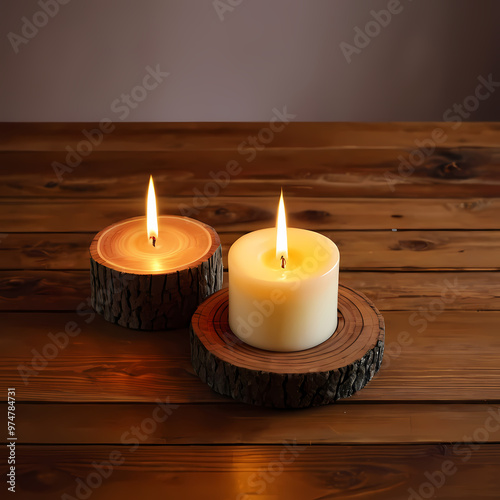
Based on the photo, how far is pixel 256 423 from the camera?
72 cm

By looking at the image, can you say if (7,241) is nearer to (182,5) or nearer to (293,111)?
(182,5)

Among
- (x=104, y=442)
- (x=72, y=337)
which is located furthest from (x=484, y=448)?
(x=72, y=337)

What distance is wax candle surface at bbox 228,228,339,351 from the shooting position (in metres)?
0.74

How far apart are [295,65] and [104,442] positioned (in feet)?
5.64

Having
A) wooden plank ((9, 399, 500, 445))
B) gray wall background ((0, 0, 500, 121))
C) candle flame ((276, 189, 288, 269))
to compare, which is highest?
gray wall background ((0, 0, 500, 121))

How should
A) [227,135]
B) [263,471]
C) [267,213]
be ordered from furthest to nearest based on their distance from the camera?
[227,135]
[267,213]
[263,471]

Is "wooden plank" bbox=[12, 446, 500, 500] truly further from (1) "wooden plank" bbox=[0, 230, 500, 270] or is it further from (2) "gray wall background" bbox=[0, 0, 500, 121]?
(2) "gray wall background" bbox=[0, 0, 500, 121]

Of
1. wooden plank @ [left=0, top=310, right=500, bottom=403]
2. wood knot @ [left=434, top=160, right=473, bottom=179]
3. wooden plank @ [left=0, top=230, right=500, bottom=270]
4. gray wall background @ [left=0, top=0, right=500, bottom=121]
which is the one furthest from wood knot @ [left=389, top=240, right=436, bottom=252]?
gray wall background @ [left=0, top=0, right=500, bottom=121]

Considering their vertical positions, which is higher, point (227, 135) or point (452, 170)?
point (227, 135)

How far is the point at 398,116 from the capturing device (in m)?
2.35

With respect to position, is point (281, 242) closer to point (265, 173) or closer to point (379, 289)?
point (379, 289)

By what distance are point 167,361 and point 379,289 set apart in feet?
1.04

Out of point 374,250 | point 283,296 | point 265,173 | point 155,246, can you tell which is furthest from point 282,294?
point 265,173

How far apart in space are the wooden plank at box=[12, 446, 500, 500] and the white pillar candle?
4.7 inches
